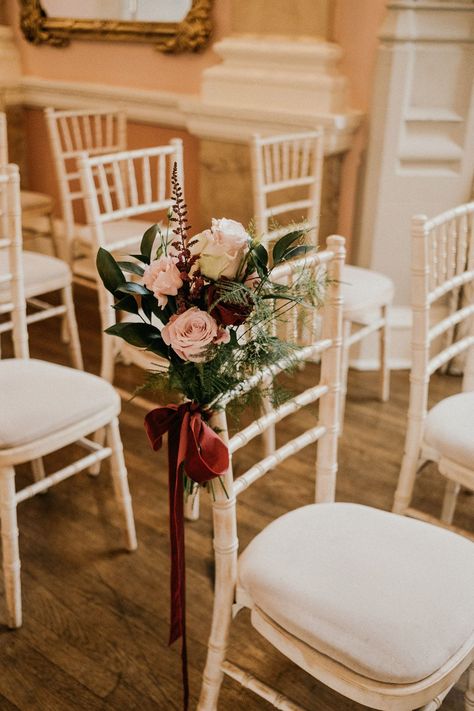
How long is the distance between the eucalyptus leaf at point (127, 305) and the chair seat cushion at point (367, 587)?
47cm

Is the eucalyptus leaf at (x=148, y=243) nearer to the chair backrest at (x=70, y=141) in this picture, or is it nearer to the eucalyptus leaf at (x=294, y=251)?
the eucalyptus leaf at (x=294, y=251)

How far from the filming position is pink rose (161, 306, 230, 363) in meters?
0.96

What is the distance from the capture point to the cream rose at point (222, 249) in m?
0.97

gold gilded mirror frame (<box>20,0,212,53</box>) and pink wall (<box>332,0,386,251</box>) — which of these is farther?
gold gilded mirror frame (<box>20,0,212,53</box>)

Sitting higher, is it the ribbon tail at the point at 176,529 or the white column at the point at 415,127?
the white column at the point at 415,127

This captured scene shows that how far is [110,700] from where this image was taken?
150 cm

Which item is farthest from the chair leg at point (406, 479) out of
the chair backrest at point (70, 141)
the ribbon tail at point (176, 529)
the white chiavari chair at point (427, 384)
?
the chair backrest at point (70, 141)

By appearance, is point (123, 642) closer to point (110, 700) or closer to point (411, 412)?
point (110, 700)

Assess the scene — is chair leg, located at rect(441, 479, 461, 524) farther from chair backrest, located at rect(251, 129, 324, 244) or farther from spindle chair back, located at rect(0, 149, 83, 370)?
spindle chair back, located at rect(0, 149, 83, 370)

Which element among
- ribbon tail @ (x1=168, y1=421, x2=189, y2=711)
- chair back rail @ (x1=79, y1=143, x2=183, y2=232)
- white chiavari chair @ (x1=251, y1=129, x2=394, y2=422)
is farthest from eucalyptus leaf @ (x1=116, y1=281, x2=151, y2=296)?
white chiavari chair @ (x1=251, y1=129, x2=394, y2=422)

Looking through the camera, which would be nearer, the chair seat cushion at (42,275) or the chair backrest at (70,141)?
the chair seat cushion at (42,275)

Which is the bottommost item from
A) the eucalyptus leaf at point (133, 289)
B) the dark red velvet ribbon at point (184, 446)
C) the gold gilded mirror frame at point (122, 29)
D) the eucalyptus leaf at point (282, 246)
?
the dark red velvet ribbon at point (184, 446)

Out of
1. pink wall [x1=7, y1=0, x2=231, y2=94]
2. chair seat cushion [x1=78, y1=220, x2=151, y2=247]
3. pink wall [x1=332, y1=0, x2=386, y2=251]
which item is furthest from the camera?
pink wall [x1=7, y1=0, x2=231, y2=94]

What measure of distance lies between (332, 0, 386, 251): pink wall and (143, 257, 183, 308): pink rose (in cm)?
211
